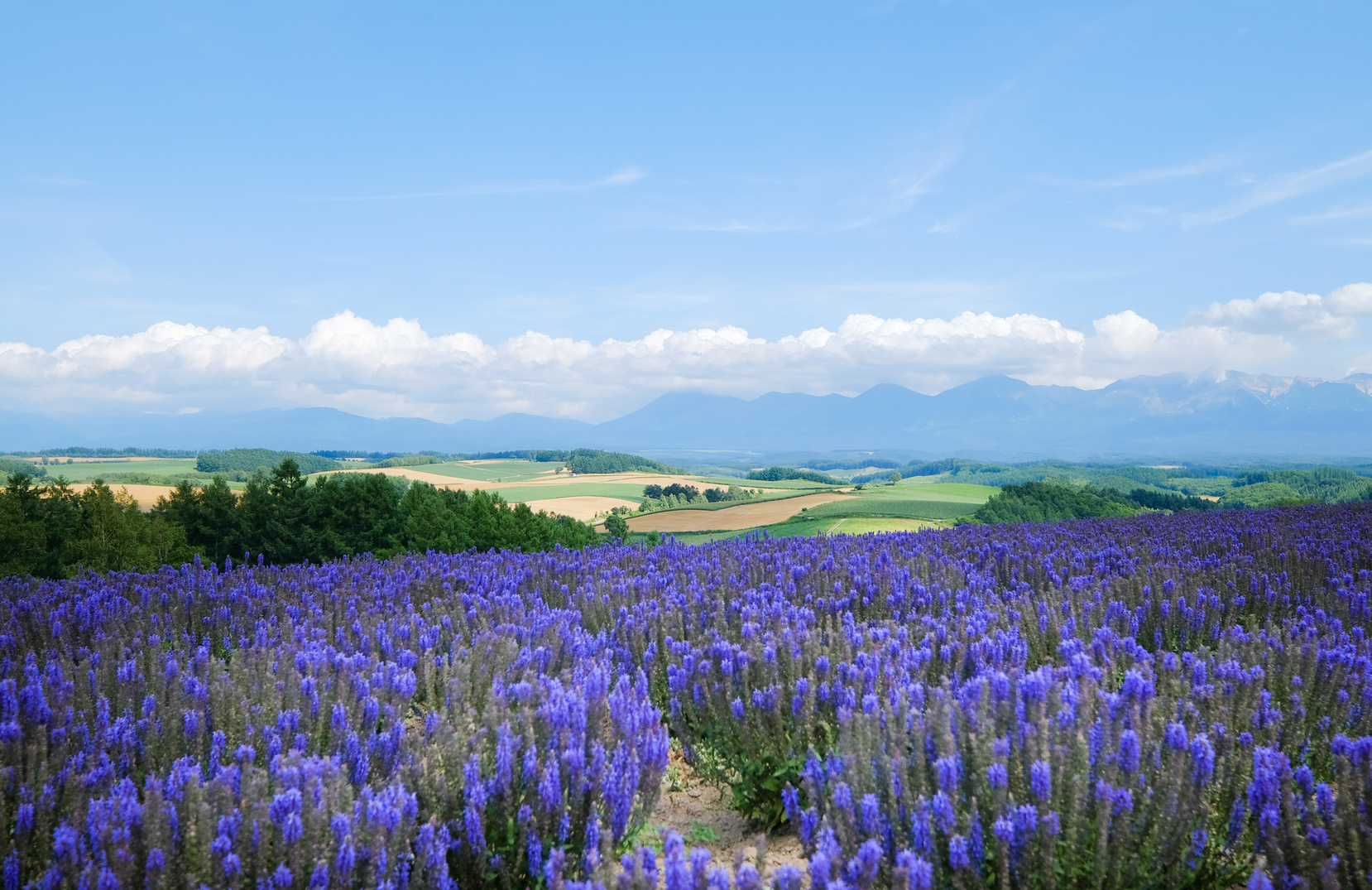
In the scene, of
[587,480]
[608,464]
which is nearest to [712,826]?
[587,480]

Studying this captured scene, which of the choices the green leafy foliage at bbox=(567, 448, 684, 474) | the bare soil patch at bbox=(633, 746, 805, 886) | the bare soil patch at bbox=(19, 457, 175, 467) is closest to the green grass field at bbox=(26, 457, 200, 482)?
the bare soil patch at bbox=(19, 457, 175, 467)

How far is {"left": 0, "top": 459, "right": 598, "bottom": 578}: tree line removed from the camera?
1509cm

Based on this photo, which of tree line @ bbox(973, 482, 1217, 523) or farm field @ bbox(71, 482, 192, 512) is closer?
farm field @ bbox(71, 482, 192, 512)

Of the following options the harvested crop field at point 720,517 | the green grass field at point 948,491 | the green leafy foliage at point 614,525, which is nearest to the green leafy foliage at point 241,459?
the harvested crop field at point 720,517

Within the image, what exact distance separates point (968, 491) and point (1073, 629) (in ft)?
145

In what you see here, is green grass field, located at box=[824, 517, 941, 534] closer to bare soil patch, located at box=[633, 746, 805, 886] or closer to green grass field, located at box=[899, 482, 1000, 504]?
bare soil patch, located at box=[633, 746, 805, 886]

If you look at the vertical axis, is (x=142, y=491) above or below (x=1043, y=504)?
above

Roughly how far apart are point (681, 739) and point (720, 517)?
76.0 feet

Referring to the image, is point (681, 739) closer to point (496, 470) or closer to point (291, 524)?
point (291, 524)

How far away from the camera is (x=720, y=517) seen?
87.8 ft

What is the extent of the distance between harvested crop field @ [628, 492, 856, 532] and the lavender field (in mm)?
17589

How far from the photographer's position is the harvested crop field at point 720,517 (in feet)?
79.3

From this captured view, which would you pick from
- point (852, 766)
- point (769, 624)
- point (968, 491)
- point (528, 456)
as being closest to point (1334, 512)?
point (769, 624)

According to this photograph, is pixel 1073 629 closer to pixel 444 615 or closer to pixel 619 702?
pixel 619 702
